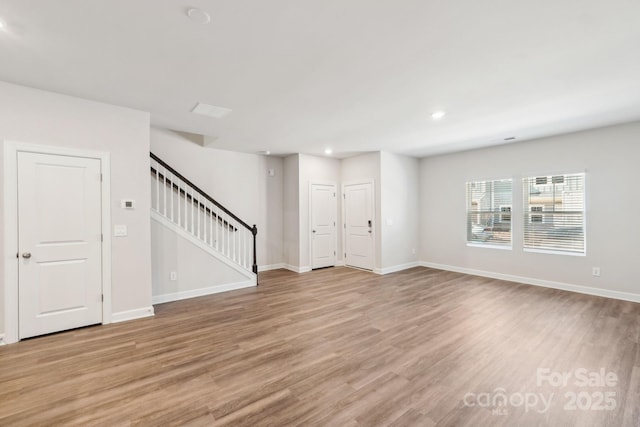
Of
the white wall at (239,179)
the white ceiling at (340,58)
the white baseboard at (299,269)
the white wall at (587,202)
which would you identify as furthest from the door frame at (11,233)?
the white wall at (587,202)

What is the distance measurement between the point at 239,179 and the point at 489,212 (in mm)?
5501

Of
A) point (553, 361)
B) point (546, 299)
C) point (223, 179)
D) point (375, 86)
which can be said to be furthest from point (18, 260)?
point (546, 299)

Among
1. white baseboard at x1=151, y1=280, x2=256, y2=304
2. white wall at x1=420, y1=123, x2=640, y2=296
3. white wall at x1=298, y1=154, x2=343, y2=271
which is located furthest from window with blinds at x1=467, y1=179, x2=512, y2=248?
white baseboard at x1=151, y1=280, x2=256, y2=304

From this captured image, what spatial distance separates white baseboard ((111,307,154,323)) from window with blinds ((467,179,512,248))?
6189 mm

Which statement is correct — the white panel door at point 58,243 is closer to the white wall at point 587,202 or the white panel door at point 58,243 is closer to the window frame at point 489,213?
the white wall at point 587,202

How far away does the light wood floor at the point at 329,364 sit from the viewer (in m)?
1.91

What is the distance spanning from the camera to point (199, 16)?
1.90m

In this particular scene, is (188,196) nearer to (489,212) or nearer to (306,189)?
(306,189)

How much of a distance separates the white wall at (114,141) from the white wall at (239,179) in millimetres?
1679

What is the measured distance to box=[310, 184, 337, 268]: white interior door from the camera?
21.6 feet

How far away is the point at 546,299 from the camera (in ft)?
14.2

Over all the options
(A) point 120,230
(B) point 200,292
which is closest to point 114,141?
(A) point 120,230

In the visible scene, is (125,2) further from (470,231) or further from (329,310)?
(470,231)

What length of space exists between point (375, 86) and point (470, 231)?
14.9ft
